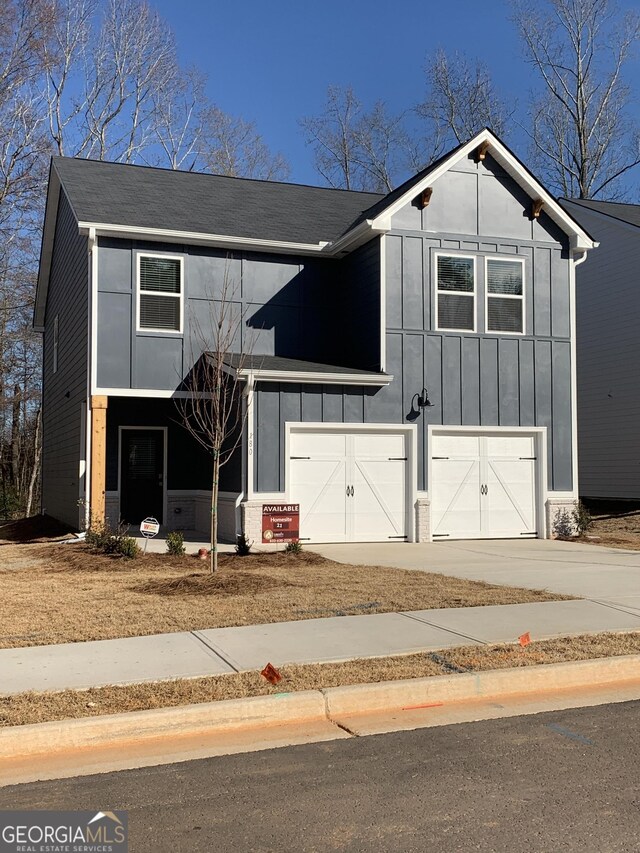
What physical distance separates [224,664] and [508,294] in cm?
1246

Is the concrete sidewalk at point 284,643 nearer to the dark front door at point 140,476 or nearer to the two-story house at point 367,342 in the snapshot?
the two-story house at point 367,342

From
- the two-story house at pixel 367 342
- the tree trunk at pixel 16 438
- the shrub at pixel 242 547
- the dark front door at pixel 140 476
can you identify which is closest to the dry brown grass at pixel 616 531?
the two-story house at pixel 367 342

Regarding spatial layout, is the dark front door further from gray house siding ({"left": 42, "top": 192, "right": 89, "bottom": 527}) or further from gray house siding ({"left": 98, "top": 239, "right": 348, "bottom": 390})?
gray house siding ({"left": 98, "top": 239, "right": 348, "bottom": 390})

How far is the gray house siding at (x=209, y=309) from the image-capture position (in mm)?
16750

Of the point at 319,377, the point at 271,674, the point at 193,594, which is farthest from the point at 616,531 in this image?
the point at 271,674

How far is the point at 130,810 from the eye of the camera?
4.43 meters

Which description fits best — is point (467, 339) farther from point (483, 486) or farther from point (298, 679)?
point (298, 679)

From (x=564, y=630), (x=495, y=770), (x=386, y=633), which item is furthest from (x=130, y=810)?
(x=564, y=630)

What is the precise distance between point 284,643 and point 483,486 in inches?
407

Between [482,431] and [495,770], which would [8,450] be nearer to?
[482,431]

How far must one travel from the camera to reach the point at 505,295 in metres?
17.6

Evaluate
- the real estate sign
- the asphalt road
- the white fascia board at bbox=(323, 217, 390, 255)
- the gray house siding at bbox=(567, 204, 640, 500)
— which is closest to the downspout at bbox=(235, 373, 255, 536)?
the real estate sign

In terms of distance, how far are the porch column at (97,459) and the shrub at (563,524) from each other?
29.4 feet

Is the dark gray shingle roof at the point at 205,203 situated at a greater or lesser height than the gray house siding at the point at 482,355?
greater
